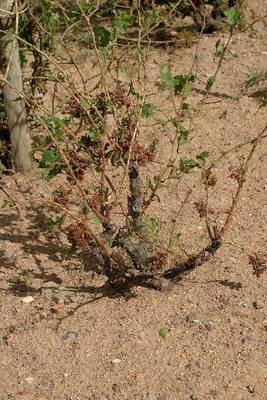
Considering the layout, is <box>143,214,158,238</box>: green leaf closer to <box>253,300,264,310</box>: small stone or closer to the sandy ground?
the sandy ground

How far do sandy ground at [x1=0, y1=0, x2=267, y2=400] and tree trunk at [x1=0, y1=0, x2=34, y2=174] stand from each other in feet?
1.45

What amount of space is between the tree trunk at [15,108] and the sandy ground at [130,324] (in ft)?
1.45

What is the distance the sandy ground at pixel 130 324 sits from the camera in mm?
3320

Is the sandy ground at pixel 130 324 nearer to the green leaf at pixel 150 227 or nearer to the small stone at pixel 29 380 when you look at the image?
the small stone at pixel 29 380

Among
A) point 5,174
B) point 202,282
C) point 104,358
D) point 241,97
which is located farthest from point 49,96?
point 104,358

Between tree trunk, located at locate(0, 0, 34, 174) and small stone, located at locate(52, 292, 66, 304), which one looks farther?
tree trunk, located at locate(0, 0, 34, 174)

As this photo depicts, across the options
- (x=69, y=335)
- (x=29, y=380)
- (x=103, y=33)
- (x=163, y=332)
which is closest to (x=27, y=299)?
(x=69, y=335)

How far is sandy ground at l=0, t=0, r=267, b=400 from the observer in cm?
332

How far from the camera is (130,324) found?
363cm

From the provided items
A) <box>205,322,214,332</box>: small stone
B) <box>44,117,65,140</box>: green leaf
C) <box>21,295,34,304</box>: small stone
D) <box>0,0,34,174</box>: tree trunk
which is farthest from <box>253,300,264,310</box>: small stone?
<box>0,0,34,174</box>: tree trunk

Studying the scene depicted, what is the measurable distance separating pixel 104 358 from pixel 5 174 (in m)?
1.90

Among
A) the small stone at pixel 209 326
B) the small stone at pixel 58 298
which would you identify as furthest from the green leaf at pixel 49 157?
the small stone at pixel 209 326

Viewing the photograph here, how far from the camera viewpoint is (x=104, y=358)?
3.46 meters

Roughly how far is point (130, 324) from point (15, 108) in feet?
5.71
